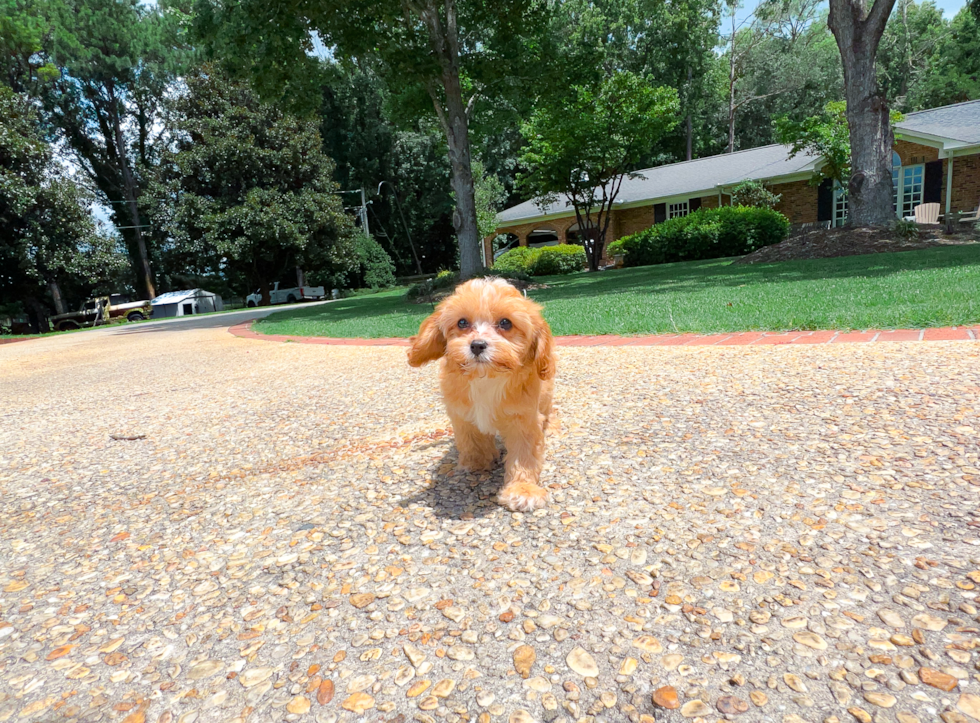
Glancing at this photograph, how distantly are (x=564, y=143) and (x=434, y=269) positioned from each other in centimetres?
2480

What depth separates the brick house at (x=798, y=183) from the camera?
78.7ft

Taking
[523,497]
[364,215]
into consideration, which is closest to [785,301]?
[523,497]

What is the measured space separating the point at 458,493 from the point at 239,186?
34.4 meters

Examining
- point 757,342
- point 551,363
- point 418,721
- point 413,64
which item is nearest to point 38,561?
point 418,721

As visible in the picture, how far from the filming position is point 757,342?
581 centimetres

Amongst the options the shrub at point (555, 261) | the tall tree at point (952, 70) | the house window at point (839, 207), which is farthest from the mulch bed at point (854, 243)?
the tall tree at point (952, 70)

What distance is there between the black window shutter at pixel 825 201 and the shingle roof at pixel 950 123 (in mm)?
3466

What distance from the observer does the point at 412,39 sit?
52.7 ft

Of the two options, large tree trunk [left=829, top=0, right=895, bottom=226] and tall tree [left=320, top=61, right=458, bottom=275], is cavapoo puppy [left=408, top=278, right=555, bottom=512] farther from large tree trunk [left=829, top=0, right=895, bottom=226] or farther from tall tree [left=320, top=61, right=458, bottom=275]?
tall tree [left=320, top=61, right=458, bottom=275]

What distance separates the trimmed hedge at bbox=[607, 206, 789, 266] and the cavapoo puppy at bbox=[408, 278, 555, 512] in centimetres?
2246

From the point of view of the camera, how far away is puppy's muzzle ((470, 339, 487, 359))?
8.00ft

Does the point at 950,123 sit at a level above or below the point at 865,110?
above

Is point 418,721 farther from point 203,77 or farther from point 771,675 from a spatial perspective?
point 203,77

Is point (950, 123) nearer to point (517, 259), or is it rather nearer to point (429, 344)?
point (517, 259)
